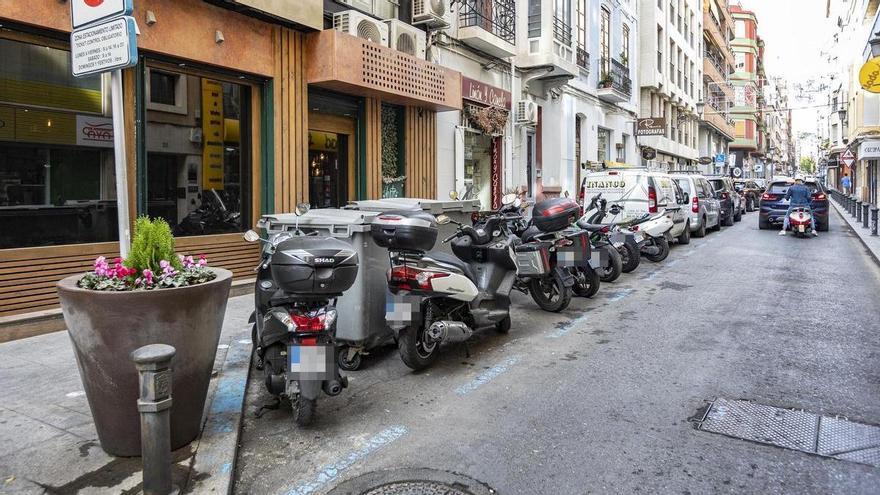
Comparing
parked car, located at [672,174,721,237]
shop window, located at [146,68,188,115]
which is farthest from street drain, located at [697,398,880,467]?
parked car, located at [672,174,721,237]

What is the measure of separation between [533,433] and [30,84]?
6489 mm

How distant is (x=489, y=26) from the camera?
1495 cm

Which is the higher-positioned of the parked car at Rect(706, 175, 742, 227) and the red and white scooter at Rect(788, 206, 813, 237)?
the parked car at Rect(706, 175, 742, 227)

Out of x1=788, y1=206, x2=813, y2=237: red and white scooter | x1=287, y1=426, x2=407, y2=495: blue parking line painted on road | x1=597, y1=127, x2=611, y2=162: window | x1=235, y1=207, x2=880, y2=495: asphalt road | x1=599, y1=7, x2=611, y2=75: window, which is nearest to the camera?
x1=287, y1=426, x2=407, y2=495: blue parking line painted on road

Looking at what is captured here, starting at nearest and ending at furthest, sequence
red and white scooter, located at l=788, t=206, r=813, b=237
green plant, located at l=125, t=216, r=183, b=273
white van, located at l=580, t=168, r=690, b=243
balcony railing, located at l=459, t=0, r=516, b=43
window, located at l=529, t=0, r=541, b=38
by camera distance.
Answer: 1. green plant, located at l=125, t=216, r=183, b=273
2. white van, located at l=580, t=168, r=690, b=243
3. balcony railing, located at l=459, t=0, r=516, b=43
4. red and white scooter, located at l=788, t=206, r=813, b=237
5. window, located at l=529, t=0, r=541, b=38

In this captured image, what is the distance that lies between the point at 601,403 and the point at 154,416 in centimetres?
308

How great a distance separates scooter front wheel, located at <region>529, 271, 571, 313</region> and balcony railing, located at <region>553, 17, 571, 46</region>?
11775 mm

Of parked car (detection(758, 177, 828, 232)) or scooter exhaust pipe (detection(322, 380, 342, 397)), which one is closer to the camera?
scooter exhaust pipe (detection(322, 380, 342, 397))

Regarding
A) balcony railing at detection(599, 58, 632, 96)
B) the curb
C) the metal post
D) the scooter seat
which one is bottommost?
the curb

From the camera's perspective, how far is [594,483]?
11.2 ft

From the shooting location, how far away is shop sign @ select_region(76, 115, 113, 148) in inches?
285

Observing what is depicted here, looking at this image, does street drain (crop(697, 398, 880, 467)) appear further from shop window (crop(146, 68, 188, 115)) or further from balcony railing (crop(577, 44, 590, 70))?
balcony railing (crop(577, 44, 590, 70))

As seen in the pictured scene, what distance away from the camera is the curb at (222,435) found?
11.1 ft

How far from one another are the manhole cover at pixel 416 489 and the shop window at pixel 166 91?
6528 millimetres
